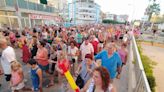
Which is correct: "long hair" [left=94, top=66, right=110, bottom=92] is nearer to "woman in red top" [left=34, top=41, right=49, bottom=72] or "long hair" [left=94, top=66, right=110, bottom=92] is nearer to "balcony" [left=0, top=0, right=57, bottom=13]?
"woman in red top" [left=34, top=41, right=49, bottom=72]

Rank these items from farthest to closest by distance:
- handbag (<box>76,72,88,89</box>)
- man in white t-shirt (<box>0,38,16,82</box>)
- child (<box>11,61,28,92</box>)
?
man in white t-shirt (<box>0,38,16,82</box>), child (<box>11,61,28,92</box>), handbag (<box>76,72,88,89</box>)

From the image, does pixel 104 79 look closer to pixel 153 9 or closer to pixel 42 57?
pixel 42 57

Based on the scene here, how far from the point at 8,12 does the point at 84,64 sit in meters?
21.6

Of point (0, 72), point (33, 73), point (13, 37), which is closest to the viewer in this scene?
point (33, 73)

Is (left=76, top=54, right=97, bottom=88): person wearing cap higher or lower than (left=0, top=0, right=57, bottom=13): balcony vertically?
lower

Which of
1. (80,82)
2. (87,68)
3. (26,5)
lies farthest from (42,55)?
(26,5)

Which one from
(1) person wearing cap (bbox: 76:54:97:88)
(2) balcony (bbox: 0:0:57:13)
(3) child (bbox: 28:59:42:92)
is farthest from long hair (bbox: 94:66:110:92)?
(2) balcony (bbox: 0:0:57:13)

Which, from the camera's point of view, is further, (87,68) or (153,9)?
(153,9)

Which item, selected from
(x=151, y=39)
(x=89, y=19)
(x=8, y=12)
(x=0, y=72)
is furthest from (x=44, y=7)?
(x=89, y=19)

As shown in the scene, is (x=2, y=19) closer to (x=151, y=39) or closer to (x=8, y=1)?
(x=8, y=1)

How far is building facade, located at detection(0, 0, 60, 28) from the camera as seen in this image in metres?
20.6

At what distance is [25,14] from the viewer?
1060 inches

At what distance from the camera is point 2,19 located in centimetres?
2072

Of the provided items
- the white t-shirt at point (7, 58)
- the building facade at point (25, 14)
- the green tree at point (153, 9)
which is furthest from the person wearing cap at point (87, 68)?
the green tree at point (153, 9)
